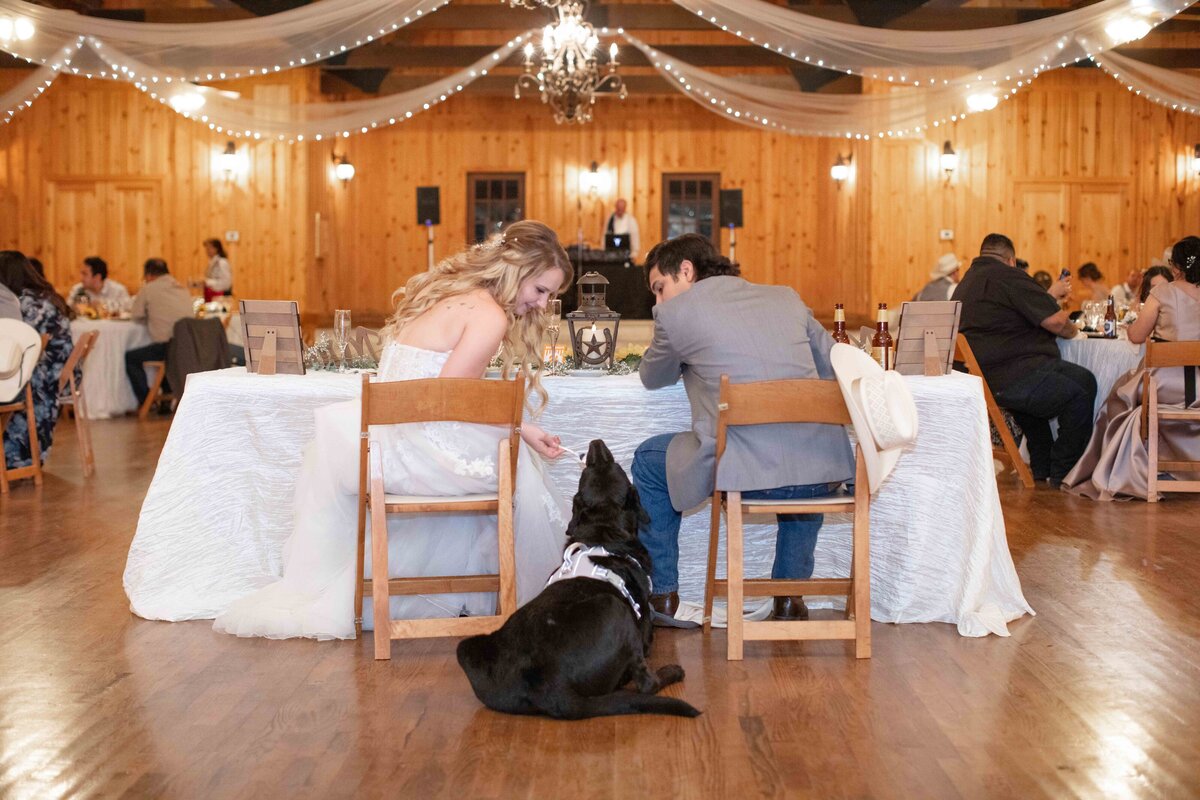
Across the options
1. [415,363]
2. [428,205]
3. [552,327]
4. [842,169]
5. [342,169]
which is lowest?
[415,363]

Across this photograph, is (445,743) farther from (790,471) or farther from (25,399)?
(25,399)

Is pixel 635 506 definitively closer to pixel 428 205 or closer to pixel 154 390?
pixel 154 390

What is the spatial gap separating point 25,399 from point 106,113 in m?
9.40

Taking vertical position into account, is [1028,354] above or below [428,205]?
below

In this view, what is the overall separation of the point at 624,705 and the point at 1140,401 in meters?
4.23

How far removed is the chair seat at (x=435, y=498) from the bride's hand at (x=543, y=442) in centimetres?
18

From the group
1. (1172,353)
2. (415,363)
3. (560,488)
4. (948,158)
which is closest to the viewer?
(415,363)

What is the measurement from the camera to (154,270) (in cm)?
1026

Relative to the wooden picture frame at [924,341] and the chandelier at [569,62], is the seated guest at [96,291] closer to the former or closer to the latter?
the chandelier at [569,62]

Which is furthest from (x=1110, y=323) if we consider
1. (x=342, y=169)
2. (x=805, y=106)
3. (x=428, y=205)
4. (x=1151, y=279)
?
(x=342, y=169)

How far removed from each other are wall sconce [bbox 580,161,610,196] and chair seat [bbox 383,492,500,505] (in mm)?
13723

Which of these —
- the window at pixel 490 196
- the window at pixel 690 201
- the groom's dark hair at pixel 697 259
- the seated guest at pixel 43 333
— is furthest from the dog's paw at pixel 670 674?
the window at pixel 490 196

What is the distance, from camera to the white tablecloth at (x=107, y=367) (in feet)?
33.1

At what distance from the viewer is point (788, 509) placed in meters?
3.42
